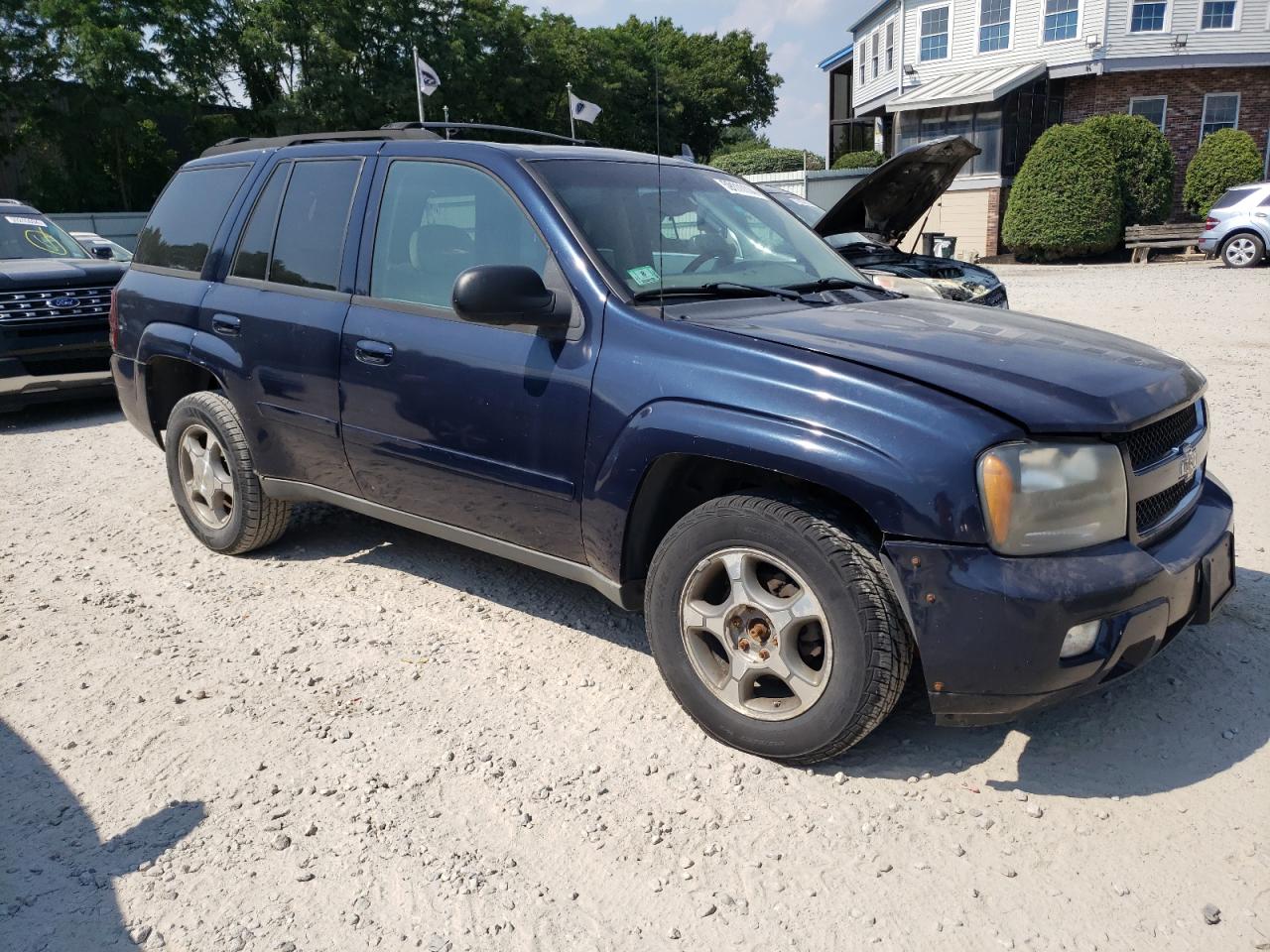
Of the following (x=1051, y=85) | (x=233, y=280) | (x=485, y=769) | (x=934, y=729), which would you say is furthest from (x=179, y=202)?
(x=1051, y=85)

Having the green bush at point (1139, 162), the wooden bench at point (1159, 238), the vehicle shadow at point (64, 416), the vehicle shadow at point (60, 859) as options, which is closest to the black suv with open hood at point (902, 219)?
the vehicle shadow at point (64, 416)

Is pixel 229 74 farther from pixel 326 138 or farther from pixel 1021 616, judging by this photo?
pixel 1021 616

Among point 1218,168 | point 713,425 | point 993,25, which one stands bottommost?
point 713,425

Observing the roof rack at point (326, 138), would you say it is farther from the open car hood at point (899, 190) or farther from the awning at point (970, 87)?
the awning at point (970, 87)

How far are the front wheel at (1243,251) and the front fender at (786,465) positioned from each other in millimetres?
19981

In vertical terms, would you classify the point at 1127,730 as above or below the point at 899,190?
below

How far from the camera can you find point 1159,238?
2227 cm

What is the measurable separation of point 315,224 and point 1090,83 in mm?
27533

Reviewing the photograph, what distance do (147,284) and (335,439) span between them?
175 centimetres

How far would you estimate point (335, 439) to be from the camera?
13.4 ft

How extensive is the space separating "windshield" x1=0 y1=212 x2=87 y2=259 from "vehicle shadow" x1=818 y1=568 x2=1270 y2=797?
908 cm

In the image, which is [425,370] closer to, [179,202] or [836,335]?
[836,335]

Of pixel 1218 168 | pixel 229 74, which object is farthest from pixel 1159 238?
pixel 229 74

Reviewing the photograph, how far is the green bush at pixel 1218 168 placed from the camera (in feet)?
76.6
